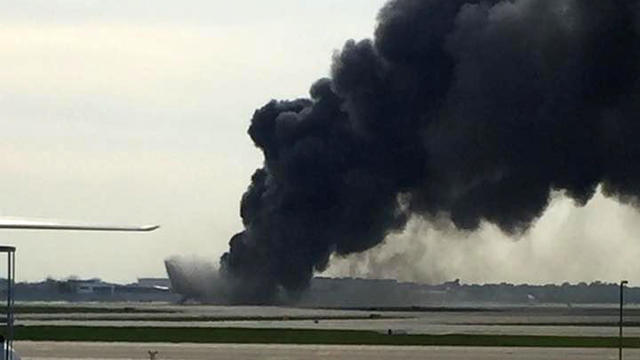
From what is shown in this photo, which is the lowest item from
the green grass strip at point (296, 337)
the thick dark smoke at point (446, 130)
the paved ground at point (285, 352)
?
the paved ground at point (285, 352)

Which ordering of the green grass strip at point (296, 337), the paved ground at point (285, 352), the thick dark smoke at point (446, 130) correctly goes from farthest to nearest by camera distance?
the thick dark smoke at point (446, 130) < the green grass strip at point (296, 337) < the paved ground at point (285, 352)

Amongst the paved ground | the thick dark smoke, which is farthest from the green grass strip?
the thick dark smoke

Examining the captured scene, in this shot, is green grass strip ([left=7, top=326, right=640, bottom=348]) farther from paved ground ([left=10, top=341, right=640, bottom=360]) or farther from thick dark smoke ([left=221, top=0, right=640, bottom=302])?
thick dark smoke ([left=221, top=0, right=640, bottom=302])

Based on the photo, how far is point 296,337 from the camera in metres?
88.1

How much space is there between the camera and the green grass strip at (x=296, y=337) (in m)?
82.8

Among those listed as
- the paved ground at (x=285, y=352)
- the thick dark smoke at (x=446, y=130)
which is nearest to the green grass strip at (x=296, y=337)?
the paved ground at (x=285, y=352)

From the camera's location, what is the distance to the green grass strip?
272 ft

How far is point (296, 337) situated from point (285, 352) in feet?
54.2

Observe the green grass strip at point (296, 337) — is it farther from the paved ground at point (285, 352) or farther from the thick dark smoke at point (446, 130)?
the thick dark smoke at point (446, 130)

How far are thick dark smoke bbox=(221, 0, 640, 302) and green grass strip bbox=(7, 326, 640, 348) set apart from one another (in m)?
45.9

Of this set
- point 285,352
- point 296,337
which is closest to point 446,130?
point 296,337

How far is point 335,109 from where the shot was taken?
15950 cm

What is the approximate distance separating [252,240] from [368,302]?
19064 mm

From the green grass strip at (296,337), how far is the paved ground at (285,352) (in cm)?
475
